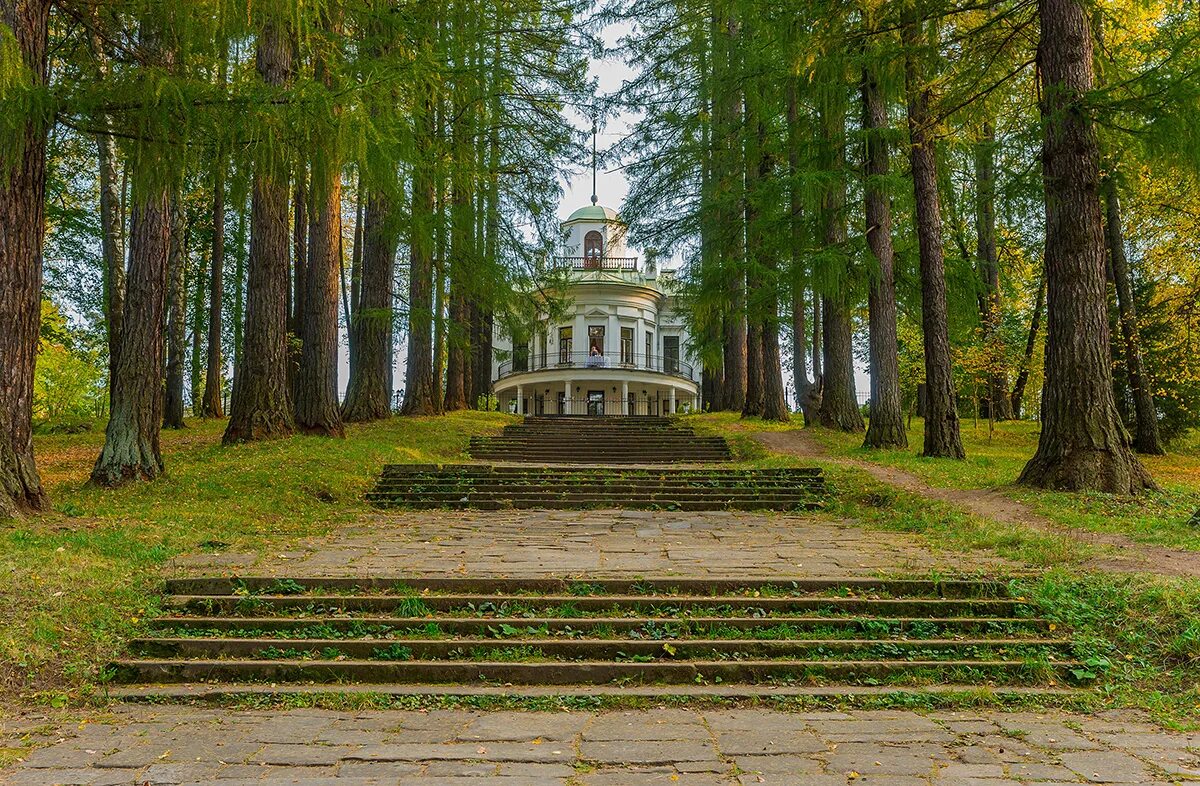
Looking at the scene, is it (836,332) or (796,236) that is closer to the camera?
(796,236)

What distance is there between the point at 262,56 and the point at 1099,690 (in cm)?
1318

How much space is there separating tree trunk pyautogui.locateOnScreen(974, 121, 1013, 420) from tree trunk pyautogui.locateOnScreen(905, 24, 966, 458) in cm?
130

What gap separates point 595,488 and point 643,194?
37.7 feet

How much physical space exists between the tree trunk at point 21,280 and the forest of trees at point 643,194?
3cm

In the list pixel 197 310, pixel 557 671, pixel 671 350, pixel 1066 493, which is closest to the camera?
pixel 557 671

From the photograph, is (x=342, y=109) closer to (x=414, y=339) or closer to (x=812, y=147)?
(x=812, y=147)

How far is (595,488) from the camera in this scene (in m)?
12.8

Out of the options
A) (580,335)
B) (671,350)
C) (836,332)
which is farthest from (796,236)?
(671,350)

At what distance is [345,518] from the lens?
1008 cm

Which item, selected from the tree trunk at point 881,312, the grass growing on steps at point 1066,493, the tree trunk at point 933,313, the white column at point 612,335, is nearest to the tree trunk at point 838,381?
the grass growing on steps at point 1066,493

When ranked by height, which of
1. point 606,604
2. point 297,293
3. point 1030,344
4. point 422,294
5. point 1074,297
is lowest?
point 606,604

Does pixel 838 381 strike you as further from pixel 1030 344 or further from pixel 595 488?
pixel 595 488

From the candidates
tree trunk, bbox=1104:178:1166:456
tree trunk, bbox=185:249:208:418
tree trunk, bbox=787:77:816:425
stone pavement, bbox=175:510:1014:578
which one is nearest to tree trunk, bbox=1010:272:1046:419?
tree trunk, bbox=1104:178:1166:456

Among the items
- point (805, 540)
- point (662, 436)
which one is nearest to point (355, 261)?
point (662, 436)
